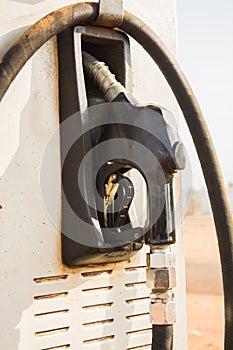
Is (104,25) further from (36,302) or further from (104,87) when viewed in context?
(36,302)

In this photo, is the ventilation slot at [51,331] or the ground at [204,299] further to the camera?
the ground at [204,299]

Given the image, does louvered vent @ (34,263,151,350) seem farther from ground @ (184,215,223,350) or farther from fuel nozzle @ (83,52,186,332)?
ground @ (184,215,223,350)

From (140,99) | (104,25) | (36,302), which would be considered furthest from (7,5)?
(36,302)

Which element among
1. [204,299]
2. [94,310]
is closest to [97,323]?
[94,310]

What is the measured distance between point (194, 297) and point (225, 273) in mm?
3522

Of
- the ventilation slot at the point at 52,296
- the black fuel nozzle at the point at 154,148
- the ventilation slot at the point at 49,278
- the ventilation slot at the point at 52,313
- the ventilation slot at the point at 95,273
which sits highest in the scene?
the black fuel nozzle at the point at 154,148

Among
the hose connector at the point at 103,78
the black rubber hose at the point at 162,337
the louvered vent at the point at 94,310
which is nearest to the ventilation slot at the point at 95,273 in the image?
the louvered vent at the point at 94,310

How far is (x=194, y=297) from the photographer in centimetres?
425

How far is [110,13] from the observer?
78 centimetres

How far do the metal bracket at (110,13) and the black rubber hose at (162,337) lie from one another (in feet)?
1.25

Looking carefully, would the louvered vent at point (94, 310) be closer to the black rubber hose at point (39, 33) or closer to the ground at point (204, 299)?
the black rubber hose at point (39, 33)

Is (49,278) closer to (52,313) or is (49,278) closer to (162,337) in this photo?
(52,313)

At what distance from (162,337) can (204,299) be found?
354cm

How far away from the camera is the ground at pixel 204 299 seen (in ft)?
10.1
